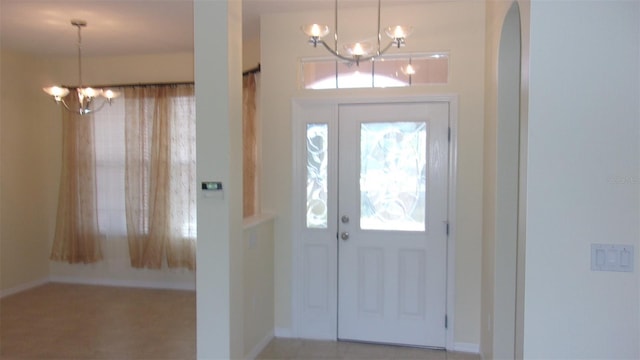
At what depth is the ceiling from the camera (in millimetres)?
3629

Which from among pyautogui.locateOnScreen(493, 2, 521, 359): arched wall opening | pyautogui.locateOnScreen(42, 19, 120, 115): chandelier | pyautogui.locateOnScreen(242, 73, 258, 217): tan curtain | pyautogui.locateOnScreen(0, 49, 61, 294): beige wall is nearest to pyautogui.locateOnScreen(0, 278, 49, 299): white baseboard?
pyautogui.locateOnScreen(0, 49, 61, 294): beige wall

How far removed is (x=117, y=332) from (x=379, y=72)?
10.8ft

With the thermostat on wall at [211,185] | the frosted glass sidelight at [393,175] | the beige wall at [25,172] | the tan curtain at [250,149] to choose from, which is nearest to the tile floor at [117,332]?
the beige wall at [25,172]

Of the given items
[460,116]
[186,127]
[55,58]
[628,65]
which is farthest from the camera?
[55,58]

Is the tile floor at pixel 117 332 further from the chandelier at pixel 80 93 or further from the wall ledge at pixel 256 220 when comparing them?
the chandelier at pixel 80 93

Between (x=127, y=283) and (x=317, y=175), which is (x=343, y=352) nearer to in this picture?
(x=317, y=175)

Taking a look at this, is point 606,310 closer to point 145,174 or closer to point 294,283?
point 294,283

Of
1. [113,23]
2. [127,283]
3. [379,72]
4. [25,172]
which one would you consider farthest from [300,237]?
[25,172]

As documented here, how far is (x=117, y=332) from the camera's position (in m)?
4.07

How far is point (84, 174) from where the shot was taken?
548cm

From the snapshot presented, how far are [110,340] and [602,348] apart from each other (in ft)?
12.0

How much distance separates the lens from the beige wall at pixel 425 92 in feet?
11.7

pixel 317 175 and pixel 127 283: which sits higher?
pixel 317 175

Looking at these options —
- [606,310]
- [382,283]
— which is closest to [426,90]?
[382,283]
